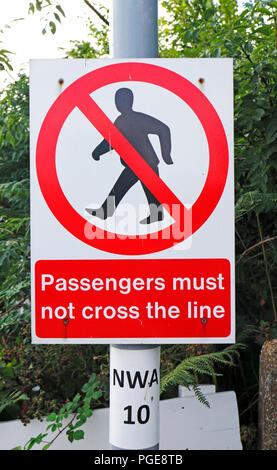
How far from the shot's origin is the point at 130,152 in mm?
1313

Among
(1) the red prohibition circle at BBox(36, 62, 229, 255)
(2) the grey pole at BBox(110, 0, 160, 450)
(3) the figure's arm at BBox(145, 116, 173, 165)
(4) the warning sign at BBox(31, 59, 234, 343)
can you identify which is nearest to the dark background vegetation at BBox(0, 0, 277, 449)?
(2) the grey pole at BBox(110, 0, 160, 450)

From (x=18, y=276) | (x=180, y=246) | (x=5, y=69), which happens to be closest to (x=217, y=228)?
(x=180, y=246)

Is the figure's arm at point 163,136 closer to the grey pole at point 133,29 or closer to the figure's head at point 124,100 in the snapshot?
the figure's head at point 124,100

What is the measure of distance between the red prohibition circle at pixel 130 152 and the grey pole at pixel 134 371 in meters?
0.10

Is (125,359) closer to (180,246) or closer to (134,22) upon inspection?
(180,246)

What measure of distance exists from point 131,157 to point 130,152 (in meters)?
0.01

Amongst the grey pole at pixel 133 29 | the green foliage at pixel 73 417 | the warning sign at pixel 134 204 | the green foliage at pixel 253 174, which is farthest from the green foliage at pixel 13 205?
the grey pole at pixel 133 29

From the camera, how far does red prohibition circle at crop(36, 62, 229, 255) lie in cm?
131

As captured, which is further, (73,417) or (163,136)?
(73,417)

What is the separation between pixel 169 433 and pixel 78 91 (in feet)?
6.05

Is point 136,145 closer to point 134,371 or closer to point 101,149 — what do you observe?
point 101,149

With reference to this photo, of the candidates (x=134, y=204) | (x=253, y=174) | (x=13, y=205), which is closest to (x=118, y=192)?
(x=134, y=204)

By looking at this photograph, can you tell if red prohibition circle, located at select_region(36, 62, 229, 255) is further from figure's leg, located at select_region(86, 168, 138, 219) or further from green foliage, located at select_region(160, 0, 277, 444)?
green foliage, located at select_region(160, 0, 277, 444)

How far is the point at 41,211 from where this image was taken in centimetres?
134
